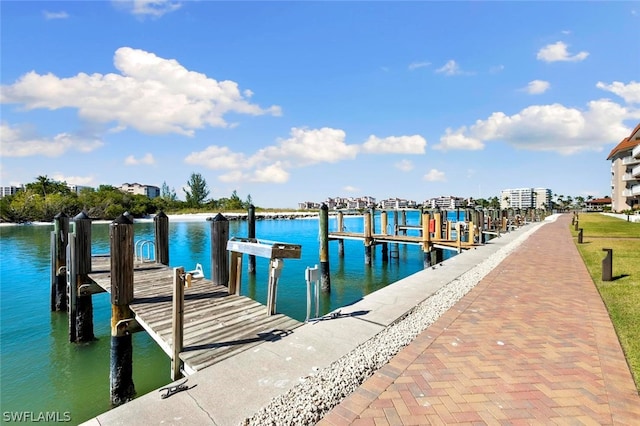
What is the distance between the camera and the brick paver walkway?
338 cm

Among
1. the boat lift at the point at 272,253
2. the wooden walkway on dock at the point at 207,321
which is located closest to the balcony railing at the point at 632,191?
the boat lift at the point at 272,253

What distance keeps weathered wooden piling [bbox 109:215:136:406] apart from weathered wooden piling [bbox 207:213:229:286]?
216 cm

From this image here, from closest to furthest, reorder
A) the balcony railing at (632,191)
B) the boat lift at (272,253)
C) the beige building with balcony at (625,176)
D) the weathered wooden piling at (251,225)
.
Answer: the boat lift at (272,253)
the weathered wooden piling at (251,225)
the balcony railing at (632,191)
the beige building with balcony at (625,176)

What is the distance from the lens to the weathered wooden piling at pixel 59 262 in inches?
472

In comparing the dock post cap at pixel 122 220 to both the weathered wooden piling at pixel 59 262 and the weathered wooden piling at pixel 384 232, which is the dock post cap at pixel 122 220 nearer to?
the weathered wooden piling at pixel 59 262

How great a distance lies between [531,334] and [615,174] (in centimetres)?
7886

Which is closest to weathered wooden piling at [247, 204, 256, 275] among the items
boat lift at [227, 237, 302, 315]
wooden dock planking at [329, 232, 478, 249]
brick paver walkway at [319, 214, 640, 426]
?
wooden dock planking at [329, 232, 478, 249]

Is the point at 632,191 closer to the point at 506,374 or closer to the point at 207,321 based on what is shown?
the point at 506,374

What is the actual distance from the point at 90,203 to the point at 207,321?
9584 centimetres

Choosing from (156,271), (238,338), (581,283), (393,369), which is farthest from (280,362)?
(581,283)

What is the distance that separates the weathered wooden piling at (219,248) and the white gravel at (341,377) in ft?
15.0

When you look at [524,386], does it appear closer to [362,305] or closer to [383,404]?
[383,404]

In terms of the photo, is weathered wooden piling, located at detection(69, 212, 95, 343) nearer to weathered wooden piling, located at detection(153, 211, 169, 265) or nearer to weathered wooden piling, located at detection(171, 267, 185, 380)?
weathered wooden piling, located at detection(153, 211, 169, 265)

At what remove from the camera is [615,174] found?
206 feet
